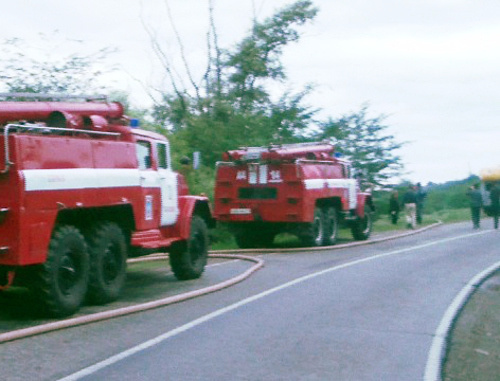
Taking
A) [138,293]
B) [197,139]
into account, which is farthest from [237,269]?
[197,139]

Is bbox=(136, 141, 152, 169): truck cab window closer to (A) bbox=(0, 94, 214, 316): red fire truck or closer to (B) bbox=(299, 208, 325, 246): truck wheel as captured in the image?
(A) bbox=(0, 94, 214, 316): red fire truck

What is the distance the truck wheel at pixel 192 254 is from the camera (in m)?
15.7

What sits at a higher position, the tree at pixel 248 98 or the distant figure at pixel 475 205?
the tree at pixel 248 98

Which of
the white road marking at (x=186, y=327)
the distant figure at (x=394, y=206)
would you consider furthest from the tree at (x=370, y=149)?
the white road marking at (x=186, y=327)

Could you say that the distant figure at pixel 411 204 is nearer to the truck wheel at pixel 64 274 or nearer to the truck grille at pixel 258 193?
the truck grille at pixel 258 193

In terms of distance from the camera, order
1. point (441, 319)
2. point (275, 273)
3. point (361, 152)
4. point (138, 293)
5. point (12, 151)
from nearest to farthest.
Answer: point (12, 151)
point (441, 319)
point (138, 293)
point (275, 273)
point (361, 152)

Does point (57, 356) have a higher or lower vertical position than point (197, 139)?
lower

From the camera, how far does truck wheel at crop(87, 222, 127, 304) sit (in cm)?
1222

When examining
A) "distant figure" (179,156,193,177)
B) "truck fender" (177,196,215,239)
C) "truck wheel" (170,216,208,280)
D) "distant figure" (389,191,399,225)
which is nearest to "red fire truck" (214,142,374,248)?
"distant figure" (179,156,193,177)

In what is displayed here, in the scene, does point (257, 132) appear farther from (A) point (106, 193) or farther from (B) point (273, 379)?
(B) point (273, 379)

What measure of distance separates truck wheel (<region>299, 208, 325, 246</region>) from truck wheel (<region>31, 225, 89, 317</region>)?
1259 centimetres

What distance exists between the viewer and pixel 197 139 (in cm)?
3067

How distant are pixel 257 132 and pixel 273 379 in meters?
23.6

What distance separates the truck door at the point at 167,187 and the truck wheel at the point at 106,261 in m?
1.60
